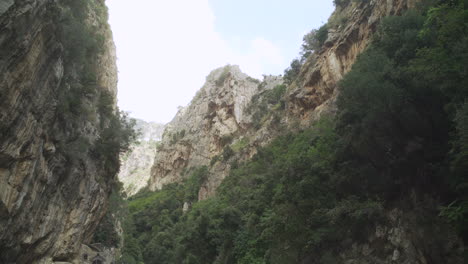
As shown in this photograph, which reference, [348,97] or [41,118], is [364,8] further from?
[41,118]

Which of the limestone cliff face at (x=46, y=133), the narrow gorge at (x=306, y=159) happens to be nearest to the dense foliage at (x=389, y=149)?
the narrow gorge at (x=306, y=159)

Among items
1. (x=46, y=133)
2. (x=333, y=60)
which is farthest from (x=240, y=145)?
(x=46, y=133)

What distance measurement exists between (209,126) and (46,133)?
57.2 metres

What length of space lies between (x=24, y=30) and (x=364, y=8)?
104ft

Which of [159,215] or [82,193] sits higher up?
[159,215]

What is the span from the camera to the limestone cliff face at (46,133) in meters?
13.6

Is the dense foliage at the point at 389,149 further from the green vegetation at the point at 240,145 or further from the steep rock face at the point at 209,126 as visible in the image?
the steep rock face at the point at 209,126

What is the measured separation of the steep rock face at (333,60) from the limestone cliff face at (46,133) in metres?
22.3

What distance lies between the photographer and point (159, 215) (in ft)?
189

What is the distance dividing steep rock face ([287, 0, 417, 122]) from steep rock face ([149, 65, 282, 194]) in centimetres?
2360

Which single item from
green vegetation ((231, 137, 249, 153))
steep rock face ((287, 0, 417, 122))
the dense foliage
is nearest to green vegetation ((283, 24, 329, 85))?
steep rock face ((287, 0, 417, 122))

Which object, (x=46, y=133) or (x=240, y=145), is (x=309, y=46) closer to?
(x=240, y=145)

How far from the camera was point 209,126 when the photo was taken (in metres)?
75.2

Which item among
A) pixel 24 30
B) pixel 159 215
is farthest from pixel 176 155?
pixel 24 30
